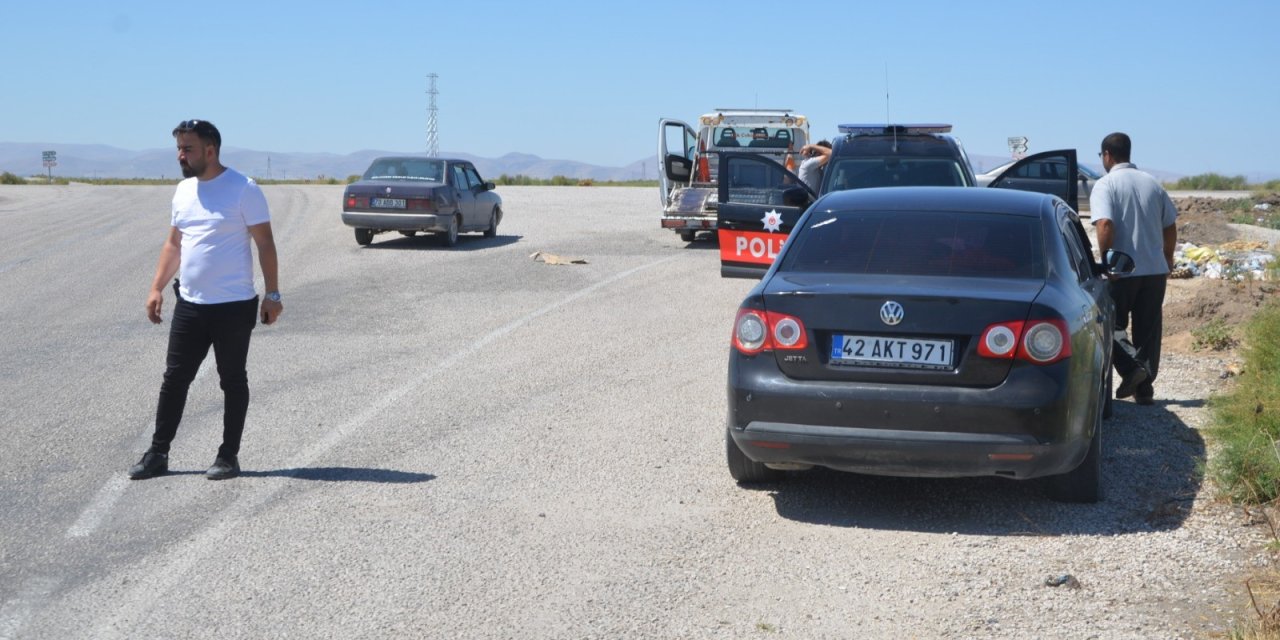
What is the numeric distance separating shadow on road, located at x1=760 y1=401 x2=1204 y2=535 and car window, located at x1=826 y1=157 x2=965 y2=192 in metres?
5.34

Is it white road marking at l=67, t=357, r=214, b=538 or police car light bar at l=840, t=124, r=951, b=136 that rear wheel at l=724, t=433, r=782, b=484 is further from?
police car light bar at l=840, t=124, r=951, b=136

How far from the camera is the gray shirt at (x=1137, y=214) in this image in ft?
29.3

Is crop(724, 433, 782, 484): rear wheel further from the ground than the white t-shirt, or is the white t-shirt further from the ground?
the white t-shirt

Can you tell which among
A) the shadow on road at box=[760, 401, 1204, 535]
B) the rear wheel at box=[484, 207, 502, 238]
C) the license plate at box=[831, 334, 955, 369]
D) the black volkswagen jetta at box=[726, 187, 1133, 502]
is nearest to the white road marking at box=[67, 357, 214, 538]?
the black volkswagen jetta at box=[726, 187, 1133, 502]

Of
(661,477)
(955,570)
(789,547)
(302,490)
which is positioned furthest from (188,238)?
(955,570)

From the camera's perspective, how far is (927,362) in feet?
19.3

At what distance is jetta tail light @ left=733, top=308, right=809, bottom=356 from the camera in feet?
19.9

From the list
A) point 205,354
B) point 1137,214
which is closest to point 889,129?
point 1137,214

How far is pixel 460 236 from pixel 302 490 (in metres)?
18.2

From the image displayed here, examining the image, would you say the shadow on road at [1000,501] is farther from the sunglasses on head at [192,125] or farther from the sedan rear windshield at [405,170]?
the sedan rear windshield at [405,170]

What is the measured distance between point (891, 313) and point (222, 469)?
3442 mm

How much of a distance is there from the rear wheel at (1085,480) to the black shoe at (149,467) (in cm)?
445

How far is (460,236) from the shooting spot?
24578 millimetres

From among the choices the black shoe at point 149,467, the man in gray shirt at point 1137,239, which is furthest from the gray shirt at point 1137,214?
the black shoe at point 149,467
